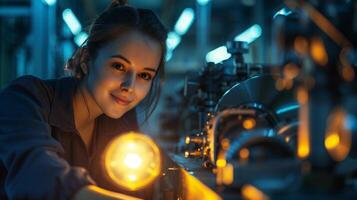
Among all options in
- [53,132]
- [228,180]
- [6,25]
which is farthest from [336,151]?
[6,25]

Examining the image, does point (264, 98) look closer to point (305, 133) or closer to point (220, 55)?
point (305, 133)

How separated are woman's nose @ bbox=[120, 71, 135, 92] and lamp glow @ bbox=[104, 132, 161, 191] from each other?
456 mm

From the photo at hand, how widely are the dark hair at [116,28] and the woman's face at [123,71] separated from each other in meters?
0.03

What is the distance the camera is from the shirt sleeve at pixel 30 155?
70cm

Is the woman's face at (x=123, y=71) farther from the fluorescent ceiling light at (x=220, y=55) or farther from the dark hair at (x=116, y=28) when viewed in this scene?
the fluorescent ceiling light at (x=220, y=55)

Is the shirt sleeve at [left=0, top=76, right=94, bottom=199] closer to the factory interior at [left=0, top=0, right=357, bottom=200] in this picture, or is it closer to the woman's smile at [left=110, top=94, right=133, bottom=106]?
the factory interior at [left=0, top=0, right=357, bottom=200]

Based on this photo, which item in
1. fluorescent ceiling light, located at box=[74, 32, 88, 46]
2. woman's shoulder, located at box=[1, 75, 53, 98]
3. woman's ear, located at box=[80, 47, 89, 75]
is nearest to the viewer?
woman's shoulder, located at box=[1, 75, 53, 98]

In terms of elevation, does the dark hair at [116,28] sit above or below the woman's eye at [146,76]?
above

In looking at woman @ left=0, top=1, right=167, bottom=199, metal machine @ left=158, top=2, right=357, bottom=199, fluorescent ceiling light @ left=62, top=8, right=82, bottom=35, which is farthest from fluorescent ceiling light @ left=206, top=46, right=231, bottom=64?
fluorescent ceiling light @ left=62, top=8, right=82, bottom=35

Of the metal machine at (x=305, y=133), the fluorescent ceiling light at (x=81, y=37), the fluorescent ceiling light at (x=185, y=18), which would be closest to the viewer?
the metal machine at (x=305, y=133)

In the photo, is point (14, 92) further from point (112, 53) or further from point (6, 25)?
point (6, 25)

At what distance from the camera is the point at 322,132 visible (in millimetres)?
499

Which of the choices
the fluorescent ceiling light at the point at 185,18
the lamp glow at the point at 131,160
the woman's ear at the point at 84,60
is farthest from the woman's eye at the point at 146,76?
the fluorescent ceiling light at the point at 185,18

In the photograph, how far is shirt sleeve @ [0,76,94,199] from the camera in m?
0.70
